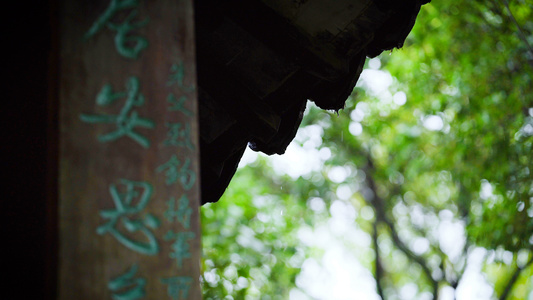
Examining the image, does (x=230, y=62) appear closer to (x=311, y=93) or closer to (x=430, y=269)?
(x=311, y=93)

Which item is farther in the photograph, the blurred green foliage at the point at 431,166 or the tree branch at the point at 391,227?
the tree branch at the point at 391,227

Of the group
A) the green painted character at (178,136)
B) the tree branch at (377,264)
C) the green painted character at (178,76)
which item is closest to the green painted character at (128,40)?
the green painted character at (178,76)

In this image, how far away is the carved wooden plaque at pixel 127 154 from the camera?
1.21 metres

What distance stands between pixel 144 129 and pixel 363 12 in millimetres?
1413

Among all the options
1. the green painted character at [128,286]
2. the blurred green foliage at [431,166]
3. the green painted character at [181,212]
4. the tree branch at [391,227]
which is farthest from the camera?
the tree branch at [391,227]

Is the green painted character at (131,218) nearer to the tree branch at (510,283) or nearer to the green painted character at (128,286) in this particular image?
the green painted character at (128,286)

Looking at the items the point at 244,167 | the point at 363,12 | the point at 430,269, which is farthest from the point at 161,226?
the point at 244,167

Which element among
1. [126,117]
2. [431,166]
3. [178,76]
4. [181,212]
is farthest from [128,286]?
[431,166]

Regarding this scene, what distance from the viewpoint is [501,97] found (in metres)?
5.87

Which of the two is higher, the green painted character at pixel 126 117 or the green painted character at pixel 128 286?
the green painted character at pixel 126 117

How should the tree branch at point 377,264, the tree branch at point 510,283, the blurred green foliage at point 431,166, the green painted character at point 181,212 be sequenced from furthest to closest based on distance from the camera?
the tree branch at point 377,264, the tree branch at point 510,283, the blurred green foliage at point 431,166, the green painted character at point 181,212

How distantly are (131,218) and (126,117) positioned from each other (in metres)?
0.28

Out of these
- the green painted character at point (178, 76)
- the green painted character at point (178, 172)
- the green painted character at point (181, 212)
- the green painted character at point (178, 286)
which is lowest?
the green painted character at point (178, 286)

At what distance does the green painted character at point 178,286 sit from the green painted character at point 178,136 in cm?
38
